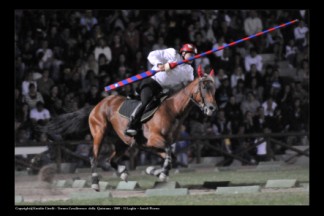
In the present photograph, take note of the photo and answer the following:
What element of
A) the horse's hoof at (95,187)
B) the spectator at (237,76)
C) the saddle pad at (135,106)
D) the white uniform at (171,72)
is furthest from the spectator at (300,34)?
the horse's hoof at (95,187)

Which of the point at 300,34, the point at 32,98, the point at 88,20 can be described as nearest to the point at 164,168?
the point at 32,98

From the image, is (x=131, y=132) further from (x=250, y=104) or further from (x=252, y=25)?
(x=252, y=25)

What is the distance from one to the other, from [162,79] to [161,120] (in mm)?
828

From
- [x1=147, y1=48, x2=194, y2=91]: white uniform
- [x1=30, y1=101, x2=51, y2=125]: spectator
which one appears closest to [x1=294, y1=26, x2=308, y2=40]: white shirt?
[x1=30, y1=101, x2=51, y2=125]: spectator

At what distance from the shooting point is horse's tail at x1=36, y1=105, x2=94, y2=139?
16594 mm

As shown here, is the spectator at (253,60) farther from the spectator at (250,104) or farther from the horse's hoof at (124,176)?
the horse's hoof at (124,176)

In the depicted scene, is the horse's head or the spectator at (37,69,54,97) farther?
the spectator at (37,69,54,97)

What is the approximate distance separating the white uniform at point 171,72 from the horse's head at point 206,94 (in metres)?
0.79

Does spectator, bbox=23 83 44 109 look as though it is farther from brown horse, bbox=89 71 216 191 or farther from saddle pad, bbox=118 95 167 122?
saddle pad, bbox=118 95 167 122

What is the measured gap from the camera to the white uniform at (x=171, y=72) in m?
14.3

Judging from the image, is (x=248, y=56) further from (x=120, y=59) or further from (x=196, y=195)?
(x=196, y=195)

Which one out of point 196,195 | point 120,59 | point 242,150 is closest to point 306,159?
point 242,150

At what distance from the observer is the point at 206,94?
1366 centimetres
